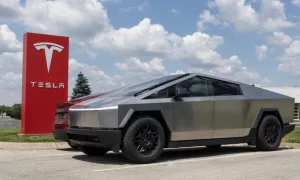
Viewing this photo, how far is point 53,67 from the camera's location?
1251 centimetres

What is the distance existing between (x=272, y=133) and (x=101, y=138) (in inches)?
158

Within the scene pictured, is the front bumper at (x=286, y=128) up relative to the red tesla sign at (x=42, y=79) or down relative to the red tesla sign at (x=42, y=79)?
down

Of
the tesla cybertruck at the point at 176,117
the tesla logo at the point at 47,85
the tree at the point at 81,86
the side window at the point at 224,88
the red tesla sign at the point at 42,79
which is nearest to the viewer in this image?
the tesla cybertruck at the point at 176,117

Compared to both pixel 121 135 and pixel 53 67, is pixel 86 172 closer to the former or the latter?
pixel 121 135

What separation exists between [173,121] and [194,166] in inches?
38.8

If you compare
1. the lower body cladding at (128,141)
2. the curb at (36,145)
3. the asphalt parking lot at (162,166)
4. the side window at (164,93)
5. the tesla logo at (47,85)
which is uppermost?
the tesla logo at (47,85)

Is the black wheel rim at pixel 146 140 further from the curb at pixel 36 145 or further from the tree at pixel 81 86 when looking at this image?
the tree at pixel 81 86

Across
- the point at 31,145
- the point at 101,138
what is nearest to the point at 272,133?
the point at 101,138

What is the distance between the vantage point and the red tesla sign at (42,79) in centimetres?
1206

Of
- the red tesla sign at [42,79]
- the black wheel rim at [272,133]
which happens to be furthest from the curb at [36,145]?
the red tesla sign at [42,79]

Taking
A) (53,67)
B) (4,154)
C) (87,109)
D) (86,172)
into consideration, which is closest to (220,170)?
(86,172)

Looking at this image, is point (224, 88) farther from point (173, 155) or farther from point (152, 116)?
point (152, 116)

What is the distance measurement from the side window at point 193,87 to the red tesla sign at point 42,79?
19.8 ft

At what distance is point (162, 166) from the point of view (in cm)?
664
